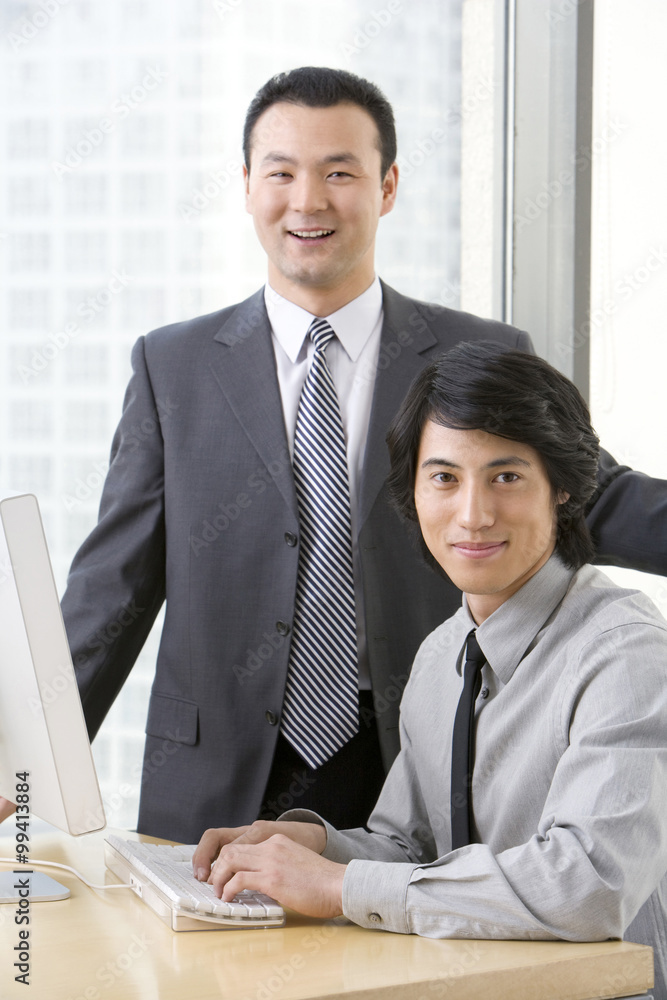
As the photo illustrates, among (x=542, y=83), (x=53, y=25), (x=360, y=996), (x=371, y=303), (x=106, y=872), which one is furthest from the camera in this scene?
(x=542, y=83)

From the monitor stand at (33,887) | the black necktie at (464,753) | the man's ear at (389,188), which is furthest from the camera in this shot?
the man's ear at (389,188)

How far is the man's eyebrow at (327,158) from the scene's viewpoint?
6.38 feet

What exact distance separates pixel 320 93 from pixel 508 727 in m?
1.22

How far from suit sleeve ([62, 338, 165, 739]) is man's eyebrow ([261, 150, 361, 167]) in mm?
480

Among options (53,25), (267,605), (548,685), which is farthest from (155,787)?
(53,25)

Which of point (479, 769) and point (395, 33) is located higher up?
point (395, 33)

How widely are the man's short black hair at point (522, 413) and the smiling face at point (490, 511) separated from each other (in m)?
0.02

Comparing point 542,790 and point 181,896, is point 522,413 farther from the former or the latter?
point 181,896

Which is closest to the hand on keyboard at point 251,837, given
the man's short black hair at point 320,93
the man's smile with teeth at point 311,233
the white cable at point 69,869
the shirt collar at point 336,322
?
the white cable at point 69,869

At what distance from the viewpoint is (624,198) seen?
2.91 metres

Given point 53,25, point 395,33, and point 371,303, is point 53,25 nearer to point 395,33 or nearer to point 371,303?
point 395,33

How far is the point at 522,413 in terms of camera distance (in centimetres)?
146

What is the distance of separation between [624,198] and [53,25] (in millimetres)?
1608

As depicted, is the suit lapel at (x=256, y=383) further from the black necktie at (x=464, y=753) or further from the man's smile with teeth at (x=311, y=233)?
the black necktie at (x=464, y=753)
